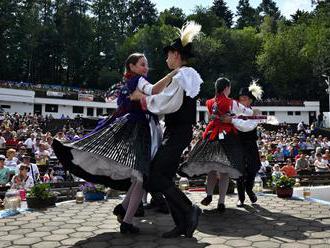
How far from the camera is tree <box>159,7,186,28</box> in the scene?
229 feet

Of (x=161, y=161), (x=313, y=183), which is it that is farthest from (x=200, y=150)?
(x=313, y=183)

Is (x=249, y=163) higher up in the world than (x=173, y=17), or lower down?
lower down

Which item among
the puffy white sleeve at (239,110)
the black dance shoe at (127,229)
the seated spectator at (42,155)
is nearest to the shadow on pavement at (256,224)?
the black dance shoe at (127,229)

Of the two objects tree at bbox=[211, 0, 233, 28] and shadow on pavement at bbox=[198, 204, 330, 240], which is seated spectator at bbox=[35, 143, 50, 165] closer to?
shadow on pavement at bbox=[198, 204, 330, 240]

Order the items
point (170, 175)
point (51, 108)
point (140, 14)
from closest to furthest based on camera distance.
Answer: point (170, 175) → point (51, 108) → point (140, 14)

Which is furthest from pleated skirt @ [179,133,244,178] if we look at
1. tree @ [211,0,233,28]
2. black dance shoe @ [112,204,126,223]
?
tree @ [211,0,233,28]

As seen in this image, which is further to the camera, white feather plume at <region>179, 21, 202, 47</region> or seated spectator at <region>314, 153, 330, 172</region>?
seated spectator at <region>314, 153, 330, 172</region>

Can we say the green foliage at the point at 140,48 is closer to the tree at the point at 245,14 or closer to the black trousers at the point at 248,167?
the tree at the point at 245,14

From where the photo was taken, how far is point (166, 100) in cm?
→ 405

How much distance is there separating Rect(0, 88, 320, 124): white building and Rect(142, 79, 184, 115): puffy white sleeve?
4005 cm

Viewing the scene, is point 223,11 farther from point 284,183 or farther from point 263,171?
point 284,183

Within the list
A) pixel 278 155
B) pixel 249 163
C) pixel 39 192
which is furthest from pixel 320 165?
pixel 39 192

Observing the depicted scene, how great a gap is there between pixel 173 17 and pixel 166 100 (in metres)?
68.1

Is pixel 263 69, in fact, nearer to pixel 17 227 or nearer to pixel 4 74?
pixel 4 74
